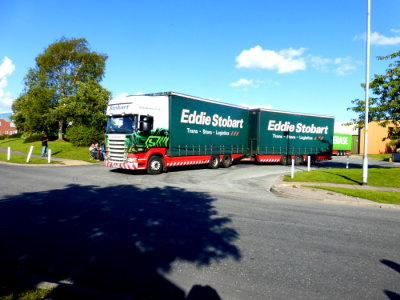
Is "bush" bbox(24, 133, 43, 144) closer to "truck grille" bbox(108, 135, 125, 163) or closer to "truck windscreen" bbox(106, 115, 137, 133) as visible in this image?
"truck windscreen" bbox(106, 115, 137, 133)

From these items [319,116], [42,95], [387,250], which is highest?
[42,95]

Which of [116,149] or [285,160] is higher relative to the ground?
[116,149]

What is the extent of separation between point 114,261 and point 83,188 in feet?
24.0

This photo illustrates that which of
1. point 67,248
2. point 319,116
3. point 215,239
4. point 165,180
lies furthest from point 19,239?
point 319,116

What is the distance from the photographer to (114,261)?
462cm

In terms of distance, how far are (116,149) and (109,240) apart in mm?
10740

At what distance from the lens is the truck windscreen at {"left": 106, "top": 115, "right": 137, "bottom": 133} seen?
15.4m

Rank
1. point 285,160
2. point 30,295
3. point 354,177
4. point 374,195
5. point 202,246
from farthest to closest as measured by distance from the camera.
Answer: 1. point 285,160
2. point 354,177
3. point 374,195
4. point 202,246
5. point 30,295

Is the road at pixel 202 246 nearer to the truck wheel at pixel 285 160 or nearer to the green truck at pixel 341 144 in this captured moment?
the truck wheel at pixel 285 160

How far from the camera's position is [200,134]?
18.8 metres

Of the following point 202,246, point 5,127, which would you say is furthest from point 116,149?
point 5,127

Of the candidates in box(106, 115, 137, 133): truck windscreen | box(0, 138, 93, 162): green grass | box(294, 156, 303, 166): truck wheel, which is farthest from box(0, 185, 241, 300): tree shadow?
box(294, 156, 303, 166): truck wheel

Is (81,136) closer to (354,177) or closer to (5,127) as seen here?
(354,177)

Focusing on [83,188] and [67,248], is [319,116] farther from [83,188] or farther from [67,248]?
[67,248]
